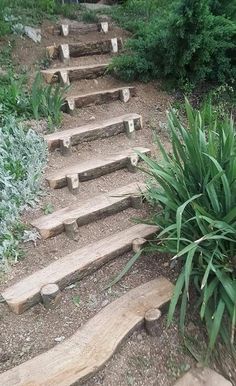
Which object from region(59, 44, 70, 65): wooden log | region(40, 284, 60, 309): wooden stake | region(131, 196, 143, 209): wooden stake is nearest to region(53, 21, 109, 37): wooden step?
region(59, 44, 70, 65): wooden log

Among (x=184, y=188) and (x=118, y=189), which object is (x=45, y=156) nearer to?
(x=118, y=189)

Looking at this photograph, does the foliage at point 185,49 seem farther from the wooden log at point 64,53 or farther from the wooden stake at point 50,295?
the wooden stake at point 50,295

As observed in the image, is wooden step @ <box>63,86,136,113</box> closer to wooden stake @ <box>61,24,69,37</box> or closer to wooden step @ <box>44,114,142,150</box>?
wooden step @ <box>44,114,142,150</box>

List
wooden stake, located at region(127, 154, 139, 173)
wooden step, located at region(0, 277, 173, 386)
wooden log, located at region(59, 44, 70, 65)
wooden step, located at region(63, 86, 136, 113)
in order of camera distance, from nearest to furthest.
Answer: wooden step, located at region(0, 277, 173, 386)
wooden stake, located at region(127, 154, 139, 173)
wooden step, located at region(63, 86, 136, 113)
wooden log, located at region(59, 44, 70, 65)

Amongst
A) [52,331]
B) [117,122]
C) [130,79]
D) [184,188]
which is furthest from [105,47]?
[52,331]

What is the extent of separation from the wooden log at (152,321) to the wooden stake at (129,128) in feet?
6.79

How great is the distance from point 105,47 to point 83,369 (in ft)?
13.3

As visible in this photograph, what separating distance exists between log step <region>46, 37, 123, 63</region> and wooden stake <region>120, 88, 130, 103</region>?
2.73 ft

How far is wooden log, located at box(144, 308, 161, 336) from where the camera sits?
7.53 ft

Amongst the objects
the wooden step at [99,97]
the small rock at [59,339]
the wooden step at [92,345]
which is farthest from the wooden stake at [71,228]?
the wooden step at [99,97]

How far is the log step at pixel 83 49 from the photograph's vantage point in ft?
15.7

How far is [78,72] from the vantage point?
4547 mm

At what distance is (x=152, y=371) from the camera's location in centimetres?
219

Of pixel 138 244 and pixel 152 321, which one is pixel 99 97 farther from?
pixel 152 321
